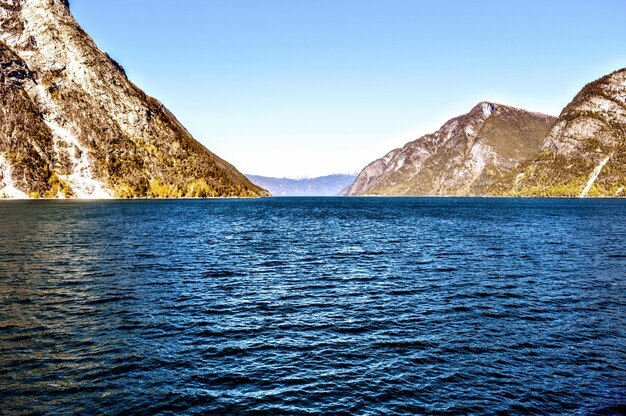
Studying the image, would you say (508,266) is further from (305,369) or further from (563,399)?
(305,369)

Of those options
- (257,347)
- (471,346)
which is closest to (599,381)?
(471,346)

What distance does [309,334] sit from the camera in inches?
941

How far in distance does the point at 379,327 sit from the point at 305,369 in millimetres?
7526

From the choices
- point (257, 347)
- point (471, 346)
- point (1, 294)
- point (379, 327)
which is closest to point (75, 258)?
point (1, 294)

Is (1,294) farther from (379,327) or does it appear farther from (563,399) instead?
(563,399)

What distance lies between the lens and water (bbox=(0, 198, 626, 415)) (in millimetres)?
16516

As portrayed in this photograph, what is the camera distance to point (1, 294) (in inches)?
1222

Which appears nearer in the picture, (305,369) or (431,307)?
(305,369)

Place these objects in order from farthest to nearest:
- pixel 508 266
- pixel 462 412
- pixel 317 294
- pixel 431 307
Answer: pixel 508 266, pixel 317 294, pixel 431 307, pixel 462 412

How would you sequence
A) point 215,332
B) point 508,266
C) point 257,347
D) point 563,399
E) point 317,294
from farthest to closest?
point 508,266 < point 317,294 < point 215,332 < point 257,347 < point 563,399

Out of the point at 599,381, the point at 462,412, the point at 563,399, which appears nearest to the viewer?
the point at 462,412

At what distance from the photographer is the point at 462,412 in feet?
51.1

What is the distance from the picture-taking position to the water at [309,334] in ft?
54.2

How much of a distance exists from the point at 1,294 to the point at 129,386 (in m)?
20.9
